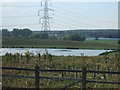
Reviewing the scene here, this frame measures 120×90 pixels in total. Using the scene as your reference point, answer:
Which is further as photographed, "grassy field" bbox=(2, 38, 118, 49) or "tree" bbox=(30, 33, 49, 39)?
"tree" bbox=(30, 33, 49, 39)

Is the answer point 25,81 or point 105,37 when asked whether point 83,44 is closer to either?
point 105,37

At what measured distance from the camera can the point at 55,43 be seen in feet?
106

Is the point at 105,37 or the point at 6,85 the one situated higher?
the point at 105,37

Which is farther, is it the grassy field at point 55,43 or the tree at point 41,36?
the tree at point 41,36

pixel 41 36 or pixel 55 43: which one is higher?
pixel 41 36

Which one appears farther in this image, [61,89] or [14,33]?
[14,33]

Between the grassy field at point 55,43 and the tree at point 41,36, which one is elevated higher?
the tree at point 41,36

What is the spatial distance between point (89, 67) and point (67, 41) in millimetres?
21158

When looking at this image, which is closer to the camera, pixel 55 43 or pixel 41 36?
pixel 41 36

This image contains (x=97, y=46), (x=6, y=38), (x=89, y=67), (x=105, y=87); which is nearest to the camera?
(x=105, y=87)

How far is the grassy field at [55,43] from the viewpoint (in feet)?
100

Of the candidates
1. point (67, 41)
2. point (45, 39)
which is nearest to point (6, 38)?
point (45, 39)

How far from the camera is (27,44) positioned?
3262cm

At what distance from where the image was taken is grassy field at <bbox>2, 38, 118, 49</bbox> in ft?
100
